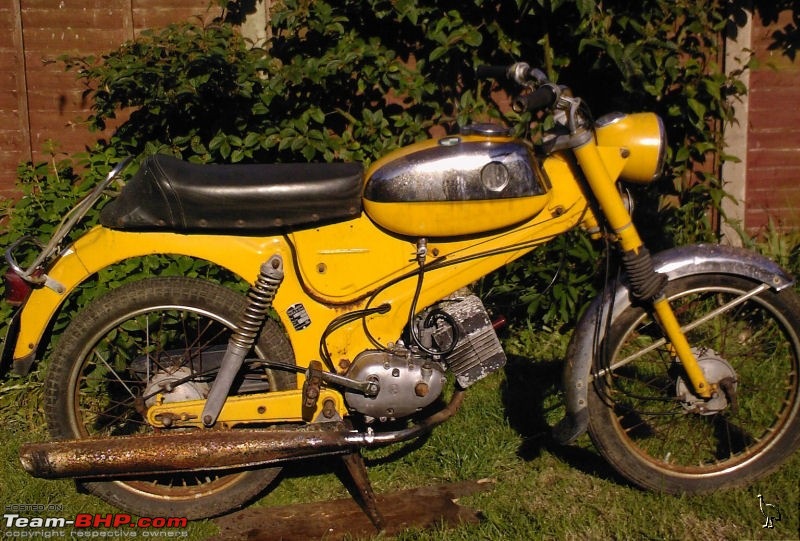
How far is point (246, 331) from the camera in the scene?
9.21 feet

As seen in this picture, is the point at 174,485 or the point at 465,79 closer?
the point at 174,485

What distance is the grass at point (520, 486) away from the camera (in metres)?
2.95

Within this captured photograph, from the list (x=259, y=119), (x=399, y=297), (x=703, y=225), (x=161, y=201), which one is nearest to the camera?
(x=161, y=201)

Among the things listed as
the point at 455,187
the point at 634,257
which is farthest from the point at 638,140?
the point at 455,187

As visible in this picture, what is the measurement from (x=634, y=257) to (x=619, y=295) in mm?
166

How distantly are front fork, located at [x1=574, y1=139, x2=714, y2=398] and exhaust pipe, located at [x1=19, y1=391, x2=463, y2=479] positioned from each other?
112 centimetres

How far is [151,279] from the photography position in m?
2.85

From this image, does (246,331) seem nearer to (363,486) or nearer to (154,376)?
(154,376)

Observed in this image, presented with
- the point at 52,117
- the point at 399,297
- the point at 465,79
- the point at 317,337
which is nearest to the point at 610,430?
the point at 399,297

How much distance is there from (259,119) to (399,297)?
1.84 m

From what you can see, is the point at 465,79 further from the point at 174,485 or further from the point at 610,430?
the point at 174,485

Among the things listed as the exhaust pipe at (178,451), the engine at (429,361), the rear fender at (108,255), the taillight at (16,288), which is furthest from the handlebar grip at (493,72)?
the taillight at (16,288)

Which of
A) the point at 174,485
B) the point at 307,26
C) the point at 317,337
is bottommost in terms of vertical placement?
the point at 174,485

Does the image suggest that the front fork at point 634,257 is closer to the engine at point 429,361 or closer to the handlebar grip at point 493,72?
the handlebar grip at point 493,72
